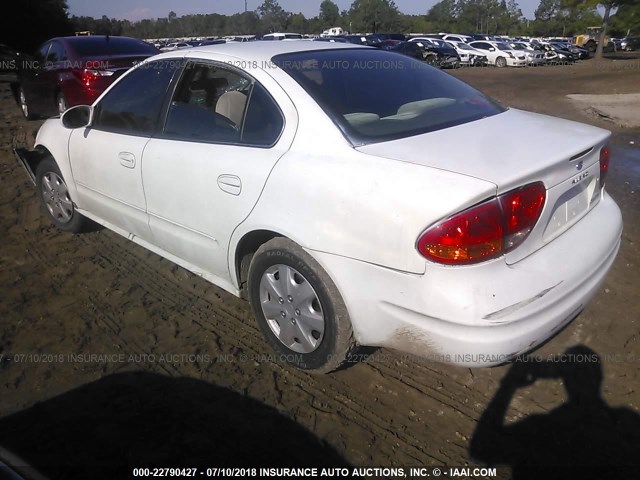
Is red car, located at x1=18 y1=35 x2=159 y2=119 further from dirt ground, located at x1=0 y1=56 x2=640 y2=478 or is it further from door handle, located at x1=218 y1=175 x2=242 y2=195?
door handle, located at x1=218 y1=175 x2=242 y2=195

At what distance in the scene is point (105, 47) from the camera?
28.4 ft

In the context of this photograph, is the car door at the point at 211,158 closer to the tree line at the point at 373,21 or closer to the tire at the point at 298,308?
the tire at the point at 298,308

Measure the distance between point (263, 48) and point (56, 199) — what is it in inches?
99.2

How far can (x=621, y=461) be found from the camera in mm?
2107

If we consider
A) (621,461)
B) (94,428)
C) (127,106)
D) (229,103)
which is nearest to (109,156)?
(127,106)

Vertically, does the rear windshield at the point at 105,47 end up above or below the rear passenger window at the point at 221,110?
above

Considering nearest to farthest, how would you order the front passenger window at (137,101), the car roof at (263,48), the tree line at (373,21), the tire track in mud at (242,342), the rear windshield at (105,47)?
1. the tire track in mud at (242,342)
2. the car roof at (263,48)
3. the front passenger window at (137,101)
4. the rear windshield at (105,47)
5. the tree line at (373,21)

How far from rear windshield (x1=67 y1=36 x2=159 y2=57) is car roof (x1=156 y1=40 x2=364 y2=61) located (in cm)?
608

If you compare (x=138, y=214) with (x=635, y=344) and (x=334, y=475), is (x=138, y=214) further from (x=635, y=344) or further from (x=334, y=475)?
(x=635, y=344)

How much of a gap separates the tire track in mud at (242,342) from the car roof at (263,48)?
1566 millimetres

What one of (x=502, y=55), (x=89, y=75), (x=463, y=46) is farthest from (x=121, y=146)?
(x=463, y=46)

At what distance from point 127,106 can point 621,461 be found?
3492mm

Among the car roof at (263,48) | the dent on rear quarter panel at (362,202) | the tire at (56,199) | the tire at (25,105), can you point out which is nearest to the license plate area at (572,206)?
the dent on rear quarter panel at (362,202)

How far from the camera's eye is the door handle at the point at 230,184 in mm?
2605
